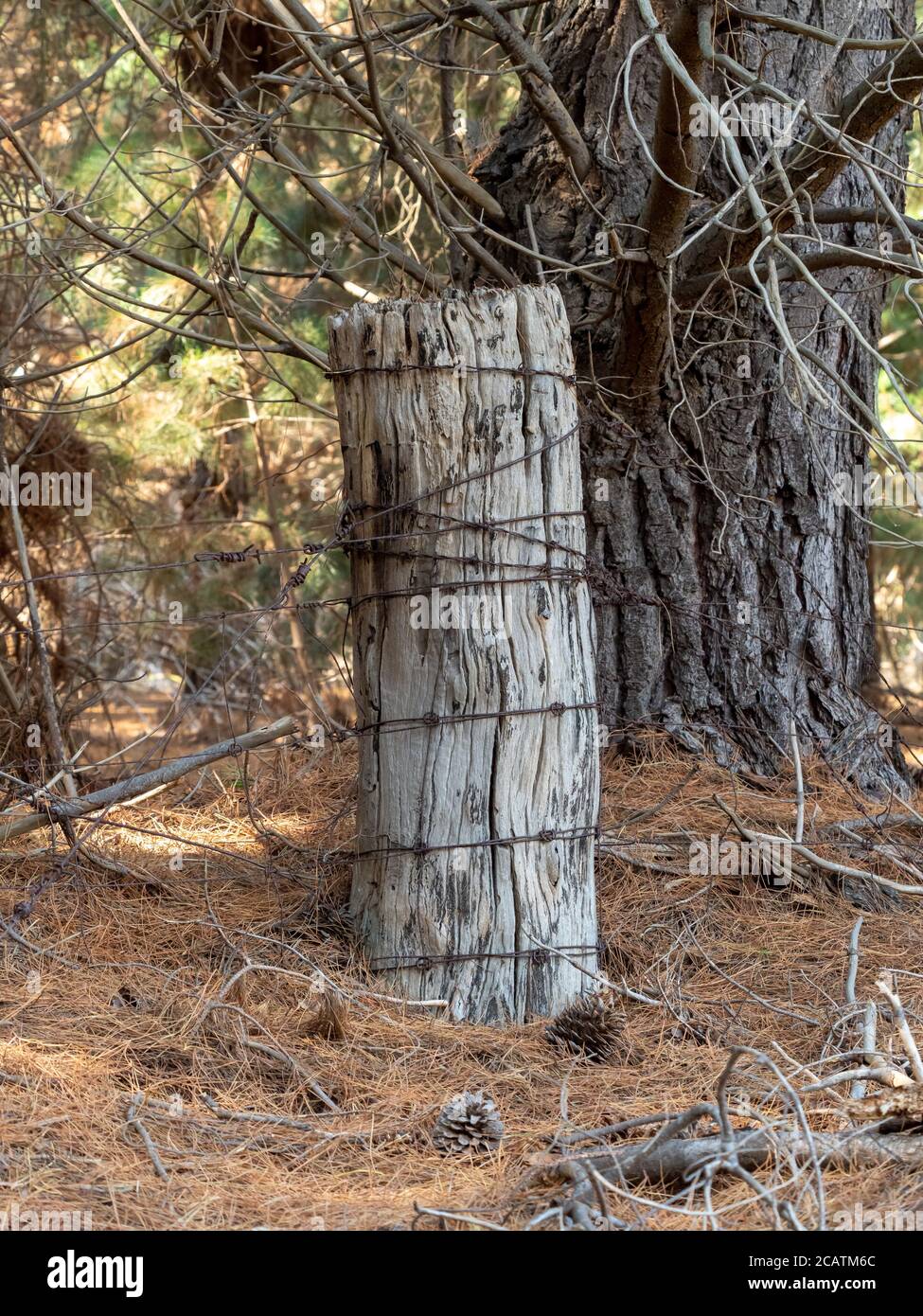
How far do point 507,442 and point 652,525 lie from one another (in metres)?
1.26

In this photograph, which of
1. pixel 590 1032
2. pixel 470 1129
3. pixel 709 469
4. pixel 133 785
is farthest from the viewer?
pixel 709 469

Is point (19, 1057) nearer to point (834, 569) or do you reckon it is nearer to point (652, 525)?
point (652, 525)

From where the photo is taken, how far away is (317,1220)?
199 cm

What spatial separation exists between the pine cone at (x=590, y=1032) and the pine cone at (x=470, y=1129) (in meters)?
0.39

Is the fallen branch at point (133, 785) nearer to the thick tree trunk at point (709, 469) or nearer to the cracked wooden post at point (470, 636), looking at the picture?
the cracked wooden post at point (470, 636)

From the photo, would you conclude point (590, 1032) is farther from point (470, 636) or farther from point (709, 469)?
point (709, 469)

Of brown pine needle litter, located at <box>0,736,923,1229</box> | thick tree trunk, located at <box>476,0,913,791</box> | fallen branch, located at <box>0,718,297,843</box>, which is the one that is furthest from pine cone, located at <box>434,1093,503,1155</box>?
thick tree trunk, located at <box>476,0,913,791</box>

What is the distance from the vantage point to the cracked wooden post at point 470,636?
108 inches

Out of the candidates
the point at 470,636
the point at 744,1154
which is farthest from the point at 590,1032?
the point at 470,636

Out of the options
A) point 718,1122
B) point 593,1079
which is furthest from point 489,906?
point 718,1122

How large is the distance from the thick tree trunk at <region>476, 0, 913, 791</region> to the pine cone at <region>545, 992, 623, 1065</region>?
1401 millimetres

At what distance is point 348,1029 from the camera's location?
2629 mm

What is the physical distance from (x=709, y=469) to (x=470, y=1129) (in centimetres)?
233
